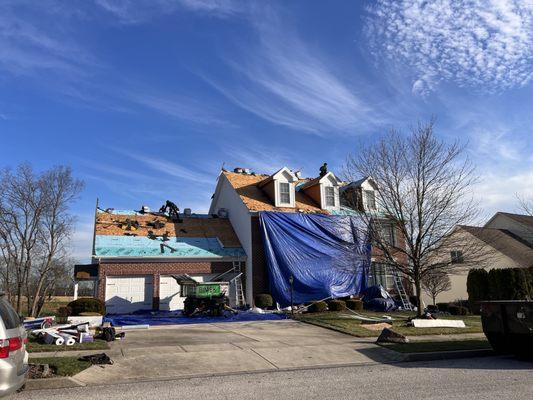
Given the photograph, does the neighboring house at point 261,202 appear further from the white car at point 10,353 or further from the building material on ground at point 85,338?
the white car at point 10,353

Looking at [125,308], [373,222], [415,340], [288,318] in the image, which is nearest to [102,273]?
[125,308]

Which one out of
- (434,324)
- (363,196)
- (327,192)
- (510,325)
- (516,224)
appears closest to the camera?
(510,325)

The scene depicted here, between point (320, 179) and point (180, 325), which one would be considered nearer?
point (180, 325)

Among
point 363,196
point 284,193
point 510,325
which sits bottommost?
point 510,325

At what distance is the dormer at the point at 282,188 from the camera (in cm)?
2675

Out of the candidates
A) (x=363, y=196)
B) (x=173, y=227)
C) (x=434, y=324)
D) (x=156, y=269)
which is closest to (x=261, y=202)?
(x=173, y=227)

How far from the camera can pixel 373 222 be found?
18969mm

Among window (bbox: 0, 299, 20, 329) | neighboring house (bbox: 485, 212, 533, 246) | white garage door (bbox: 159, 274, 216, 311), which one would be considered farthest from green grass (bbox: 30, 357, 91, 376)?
neighboring house (bbox: 485, 212, 533, 246)

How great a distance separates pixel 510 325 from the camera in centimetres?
1048

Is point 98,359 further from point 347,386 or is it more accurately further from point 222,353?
point 347,386

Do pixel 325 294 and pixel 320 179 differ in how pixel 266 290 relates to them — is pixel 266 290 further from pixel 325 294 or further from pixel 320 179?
pixel 320 179

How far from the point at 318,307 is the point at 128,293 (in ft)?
32.2

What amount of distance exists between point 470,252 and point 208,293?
1174 centimetres

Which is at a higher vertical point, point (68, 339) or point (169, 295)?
point (169, 295)
